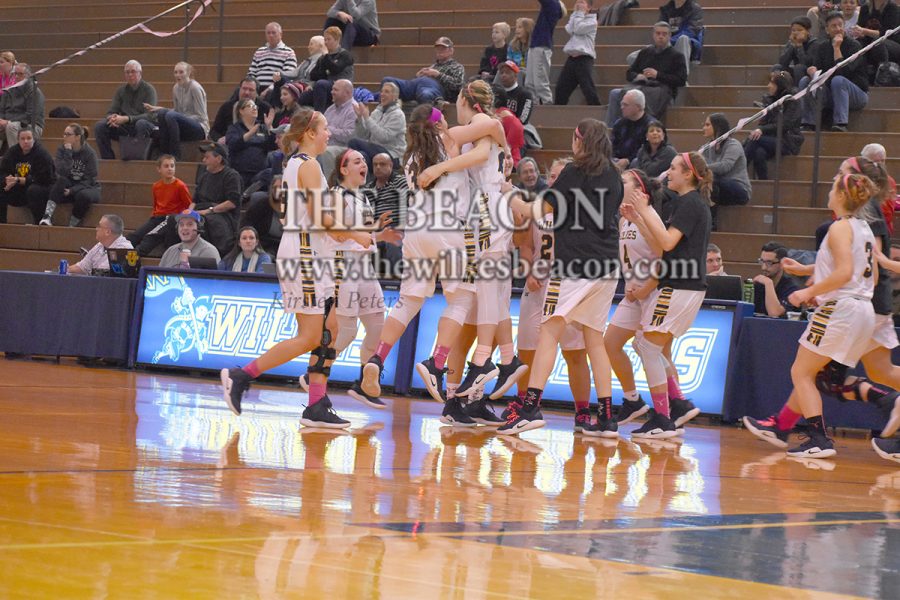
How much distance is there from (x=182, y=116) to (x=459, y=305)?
423 inches

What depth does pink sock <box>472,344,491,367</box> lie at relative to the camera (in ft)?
30.1

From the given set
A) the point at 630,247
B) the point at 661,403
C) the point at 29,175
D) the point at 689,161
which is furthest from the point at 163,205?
the point at 689,161

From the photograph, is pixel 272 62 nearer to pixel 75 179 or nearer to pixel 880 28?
pixel 75 179

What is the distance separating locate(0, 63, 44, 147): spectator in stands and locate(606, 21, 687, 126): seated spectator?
8855 millimetres

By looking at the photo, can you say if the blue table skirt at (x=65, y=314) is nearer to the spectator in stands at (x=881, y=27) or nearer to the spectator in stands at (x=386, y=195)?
the spectator in stands at (x=386, y=195)

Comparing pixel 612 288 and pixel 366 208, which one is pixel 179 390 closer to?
pixel 366 208

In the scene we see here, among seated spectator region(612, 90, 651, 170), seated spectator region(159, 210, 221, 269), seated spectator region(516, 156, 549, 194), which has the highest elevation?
seated spectator region(612, 90, 651, 170)

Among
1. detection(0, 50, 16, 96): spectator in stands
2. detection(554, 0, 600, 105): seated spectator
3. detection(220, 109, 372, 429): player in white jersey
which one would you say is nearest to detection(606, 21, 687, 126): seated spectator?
detection(554, 0, 600, 105): seated spectator

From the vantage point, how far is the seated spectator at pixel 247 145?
1752cm

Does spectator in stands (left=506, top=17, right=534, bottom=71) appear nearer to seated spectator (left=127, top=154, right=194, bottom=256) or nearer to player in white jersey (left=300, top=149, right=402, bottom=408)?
seated spectator (left=127, top=154, right=194, bottom=256)

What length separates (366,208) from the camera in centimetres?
1136

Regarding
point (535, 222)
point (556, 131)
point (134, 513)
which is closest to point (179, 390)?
point (535, 222)

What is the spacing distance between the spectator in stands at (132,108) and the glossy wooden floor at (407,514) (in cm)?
1073

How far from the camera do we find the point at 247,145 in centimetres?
1759
